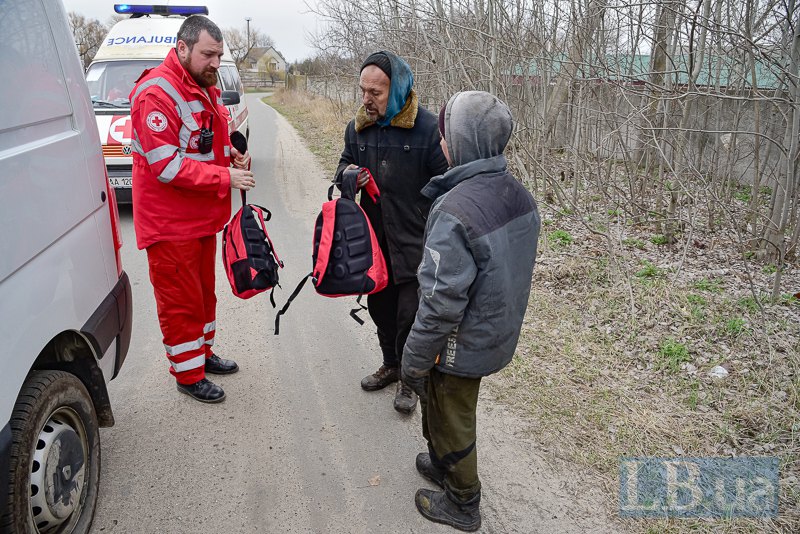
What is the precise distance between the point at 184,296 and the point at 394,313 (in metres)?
1.24

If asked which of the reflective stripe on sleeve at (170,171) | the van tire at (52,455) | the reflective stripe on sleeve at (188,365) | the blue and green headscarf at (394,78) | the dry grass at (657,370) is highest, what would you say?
the blue and green headscarf at (394,78)

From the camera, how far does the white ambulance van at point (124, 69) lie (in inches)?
275

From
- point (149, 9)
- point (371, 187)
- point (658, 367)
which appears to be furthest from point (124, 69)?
point (658, 367)

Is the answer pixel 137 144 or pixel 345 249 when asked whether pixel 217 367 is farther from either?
pixel 137 144

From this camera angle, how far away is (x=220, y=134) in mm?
3285

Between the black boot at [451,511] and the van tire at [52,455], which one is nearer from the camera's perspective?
the van tire at [52,455]

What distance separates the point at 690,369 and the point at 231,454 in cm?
303

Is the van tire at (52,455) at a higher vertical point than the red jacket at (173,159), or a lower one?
lower

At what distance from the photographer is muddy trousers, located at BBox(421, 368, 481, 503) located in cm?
238

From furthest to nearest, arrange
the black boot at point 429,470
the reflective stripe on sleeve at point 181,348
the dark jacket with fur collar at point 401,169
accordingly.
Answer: the reflective stripe on sleeve at point 181,348
the dark jacket with fur collar at point 401,169
the black boot at point 429,470

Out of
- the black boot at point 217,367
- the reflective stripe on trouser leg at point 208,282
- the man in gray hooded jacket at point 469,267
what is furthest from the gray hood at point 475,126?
the black boot at point 217,367

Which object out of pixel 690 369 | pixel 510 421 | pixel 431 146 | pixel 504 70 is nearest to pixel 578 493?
pixel 510 421

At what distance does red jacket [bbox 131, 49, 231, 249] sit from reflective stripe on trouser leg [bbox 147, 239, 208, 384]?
9 centimetres

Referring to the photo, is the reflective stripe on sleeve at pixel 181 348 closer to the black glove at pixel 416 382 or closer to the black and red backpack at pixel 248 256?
the black and red backpack at pixel 248 256
